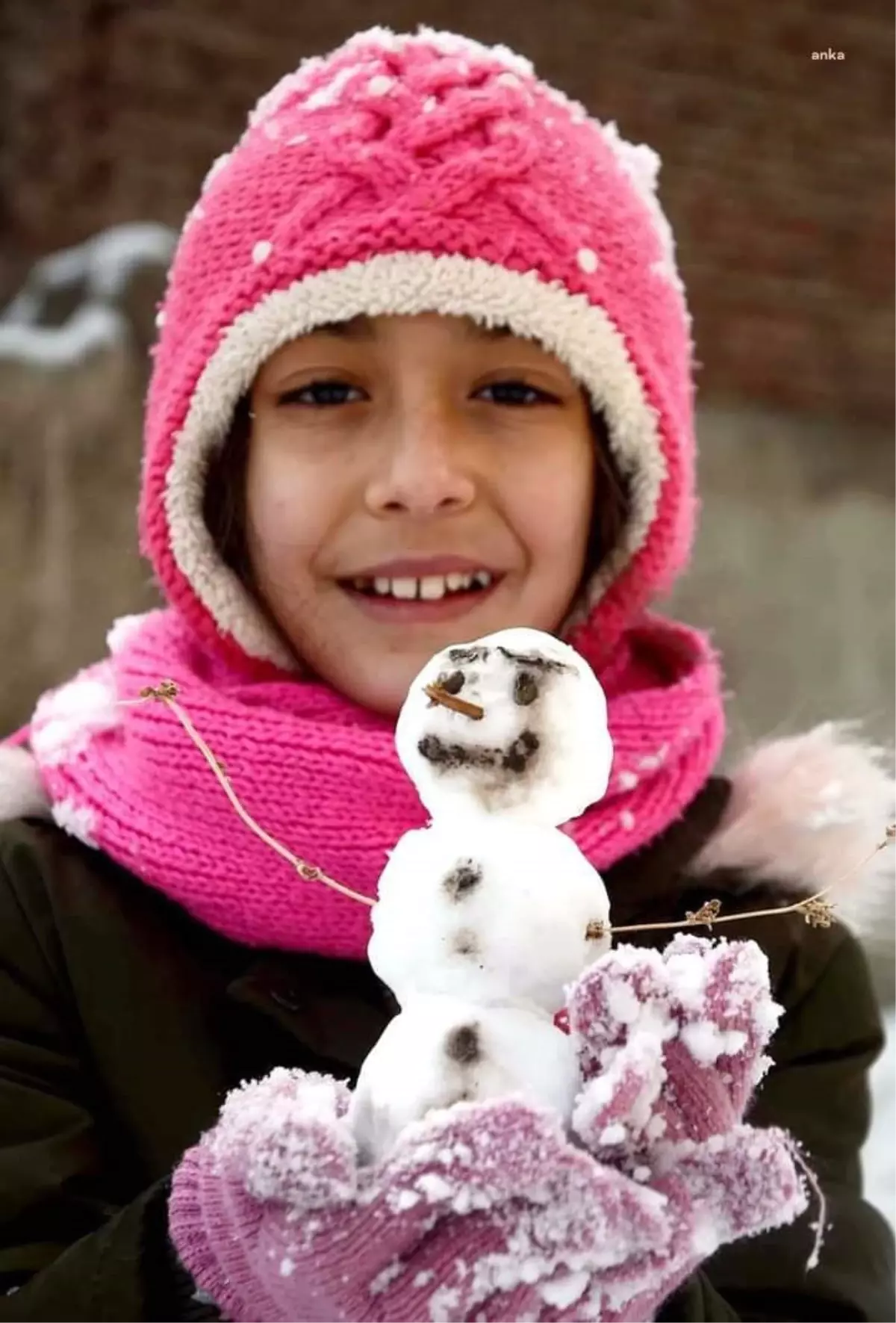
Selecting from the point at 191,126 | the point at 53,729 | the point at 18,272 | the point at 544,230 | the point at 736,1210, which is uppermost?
the point at 191,126

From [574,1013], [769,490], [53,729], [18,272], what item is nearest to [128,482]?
[18,272]

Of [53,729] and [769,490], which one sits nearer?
[53,729]

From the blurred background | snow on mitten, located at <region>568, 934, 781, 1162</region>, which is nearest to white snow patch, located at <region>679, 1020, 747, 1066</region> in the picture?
snow on mitten, located at <region>568, 934, 781, 1162</region>

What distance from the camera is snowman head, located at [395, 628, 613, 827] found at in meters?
0.42

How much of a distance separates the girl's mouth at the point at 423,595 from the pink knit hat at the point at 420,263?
0.08 metres

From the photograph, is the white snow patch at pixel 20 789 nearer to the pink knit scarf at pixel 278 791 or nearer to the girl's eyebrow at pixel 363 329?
the pink knit scarf at pixel 278 791

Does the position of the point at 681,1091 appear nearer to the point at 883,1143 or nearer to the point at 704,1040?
the point at 704,1040

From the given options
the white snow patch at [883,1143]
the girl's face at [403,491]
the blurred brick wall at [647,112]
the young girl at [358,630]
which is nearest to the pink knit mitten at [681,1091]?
the young girl at [358,630]

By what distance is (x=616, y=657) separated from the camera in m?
0.83

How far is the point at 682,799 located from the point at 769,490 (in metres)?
1.17

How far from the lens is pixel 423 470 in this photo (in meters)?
0.68

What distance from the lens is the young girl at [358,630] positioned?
2.22ft

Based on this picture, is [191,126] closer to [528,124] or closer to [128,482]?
[128,482]

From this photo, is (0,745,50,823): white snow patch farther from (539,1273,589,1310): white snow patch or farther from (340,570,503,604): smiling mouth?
(539,1273,589,1310): white snow patch
